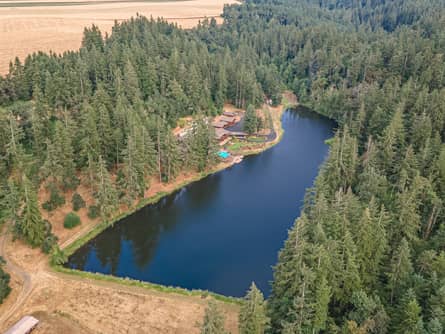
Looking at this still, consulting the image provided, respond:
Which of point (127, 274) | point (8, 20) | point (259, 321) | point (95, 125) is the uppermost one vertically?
point (8, 20)

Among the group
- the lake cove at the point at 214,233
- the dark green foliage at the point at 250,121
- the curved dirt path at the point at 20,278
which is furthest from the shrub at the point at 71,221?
the dark green foliage at the point at 250,121

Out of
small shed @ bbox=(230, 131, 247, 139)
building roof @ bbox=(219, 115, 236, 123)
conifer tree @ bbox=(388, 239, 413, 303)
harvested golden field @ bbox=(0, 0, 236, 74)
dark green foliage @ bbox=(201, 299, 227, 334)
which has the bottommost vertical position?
small shed @ bbox=(230, 131, 247, 139)

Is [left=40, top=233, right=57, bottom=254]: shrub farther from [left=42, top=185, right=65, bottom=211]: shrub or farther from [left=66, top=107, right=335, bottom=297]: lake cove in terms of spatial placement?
[left=42, top=185, right=65, bottom=211]: shrub

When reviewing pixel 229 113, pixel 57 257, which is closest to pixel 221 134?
pixel 229 113

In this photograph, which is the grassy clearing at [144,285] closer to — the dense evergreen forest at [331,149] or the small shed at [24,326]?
the dense evergreen forest at [331,149]

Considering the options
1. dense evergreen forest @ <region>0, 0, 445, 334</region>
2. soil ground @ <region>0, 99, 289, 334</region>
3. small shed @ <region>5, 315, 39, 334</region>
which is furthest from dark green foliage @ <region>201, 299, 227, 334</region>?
small shed @ <region>5, 315, 39, 334</region>

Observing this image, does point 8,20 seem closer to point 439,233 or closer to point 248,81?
point 248,81

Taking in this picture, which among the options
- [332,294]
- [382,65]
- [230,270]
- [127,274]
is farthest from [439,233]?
[382,65]
